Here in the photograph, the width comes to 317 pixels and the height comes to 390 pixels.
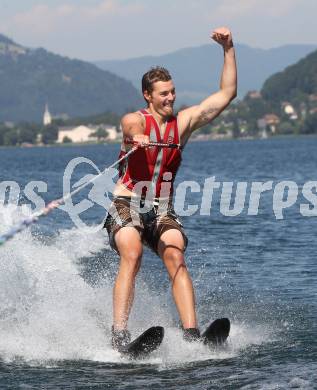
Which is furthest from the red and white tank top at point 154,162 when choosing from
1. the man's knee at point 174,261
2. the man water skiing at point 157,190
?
the man's knee at point 174,261

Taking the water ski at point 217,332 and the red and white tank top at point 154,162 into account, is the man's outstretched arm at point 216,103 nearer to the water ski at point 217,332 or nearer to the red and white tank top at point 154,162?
the red and white tank top at point 154,162

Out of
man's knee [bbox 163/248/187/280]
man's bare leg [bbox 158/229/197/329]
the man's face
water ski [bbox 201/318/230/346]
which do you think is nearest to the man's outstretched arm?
the man's face

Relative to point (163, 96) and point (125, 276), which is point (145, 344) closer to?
point (125, 276)

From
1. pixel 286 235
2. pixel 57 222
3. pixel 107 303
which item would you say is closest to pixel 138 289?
pixel 107 303

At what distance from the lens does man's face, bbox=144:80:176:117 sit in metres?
8.89

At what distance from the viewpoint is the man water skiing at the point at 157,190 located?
29.4ft

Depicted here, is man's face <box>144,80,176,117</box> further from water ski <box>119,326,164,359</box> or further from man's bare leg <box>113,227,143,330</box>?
water ski <box>119,326,164,359</box>

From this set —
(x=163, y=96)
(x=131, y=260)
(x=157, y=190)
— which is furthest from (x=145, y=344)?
(x=163, y=96)

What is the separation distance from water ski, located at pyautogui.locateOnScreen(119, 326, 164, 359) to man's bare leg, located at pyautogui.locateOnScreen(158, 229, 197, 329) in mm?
367

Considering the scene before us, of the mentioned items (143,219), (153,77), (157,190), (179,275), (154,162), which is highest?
(153,77)

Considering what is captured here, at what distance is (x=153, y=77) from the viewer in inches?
350

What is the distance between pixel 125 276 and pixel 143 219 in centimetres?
56

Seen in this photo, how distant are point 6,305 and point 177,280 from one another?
2.74 metres

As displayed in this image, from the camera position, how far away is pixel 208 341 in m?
9.15
